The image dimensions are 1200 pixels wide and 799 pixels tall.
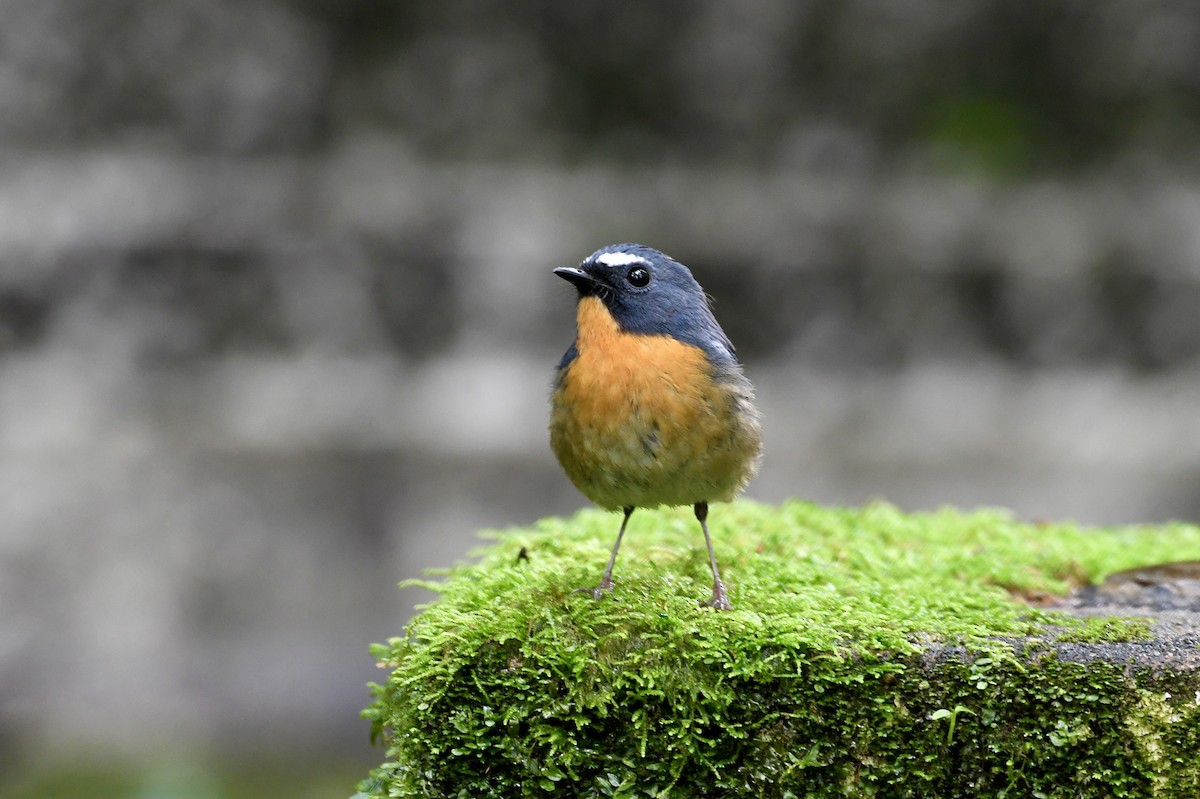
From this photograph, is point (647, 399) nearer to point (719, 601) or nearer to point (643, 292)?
point (643, 292)

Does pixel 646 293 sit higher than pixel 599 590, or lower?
higher

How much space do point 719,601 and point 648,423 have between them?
1.89 feet

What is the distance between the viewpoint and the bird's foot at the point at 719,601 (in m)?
3.12

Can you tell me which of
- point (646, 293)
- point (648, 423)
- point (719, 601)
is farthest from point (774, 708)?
point (646, 293)

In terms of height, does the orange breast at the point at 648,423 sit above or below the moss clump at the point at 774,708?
above

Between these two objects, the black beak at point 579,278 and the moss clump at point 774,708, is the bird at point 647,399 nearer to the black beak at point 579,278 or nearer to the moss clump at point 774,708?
the black beak at point 579,278

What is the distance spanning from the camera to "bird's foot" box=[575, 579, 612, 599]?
3.23 metres

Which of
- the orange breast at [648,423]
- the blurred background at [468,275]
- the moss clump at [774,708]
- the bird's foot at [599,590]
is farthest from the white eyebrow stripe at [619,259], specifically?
the blurred background at [468,275]

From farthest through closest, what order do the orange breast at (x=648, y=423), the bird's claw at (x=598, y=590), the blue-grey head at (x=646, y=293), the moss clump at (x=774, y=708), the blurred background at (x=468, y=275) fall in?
1. the blurred background at (x=468, y=275)
2. the blue-grey head at (x=646, y=293)
3. the orange breast at (x=648, y=423)
4. the bird's claw at (x=598, y=590)
5. the moss clump at (x=774, y=708)

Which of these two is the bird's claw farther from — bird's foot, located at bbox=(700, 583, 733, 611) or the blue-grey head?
the blue-grey head

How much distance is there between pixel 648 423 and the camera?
3365 mm

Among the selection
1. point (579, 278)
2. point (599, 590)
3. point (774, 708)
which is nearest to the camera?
point (774, 708)

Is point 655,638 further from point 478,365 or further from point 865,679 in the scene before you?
point 478,365

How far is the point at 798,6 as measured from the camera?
6.84 metres
